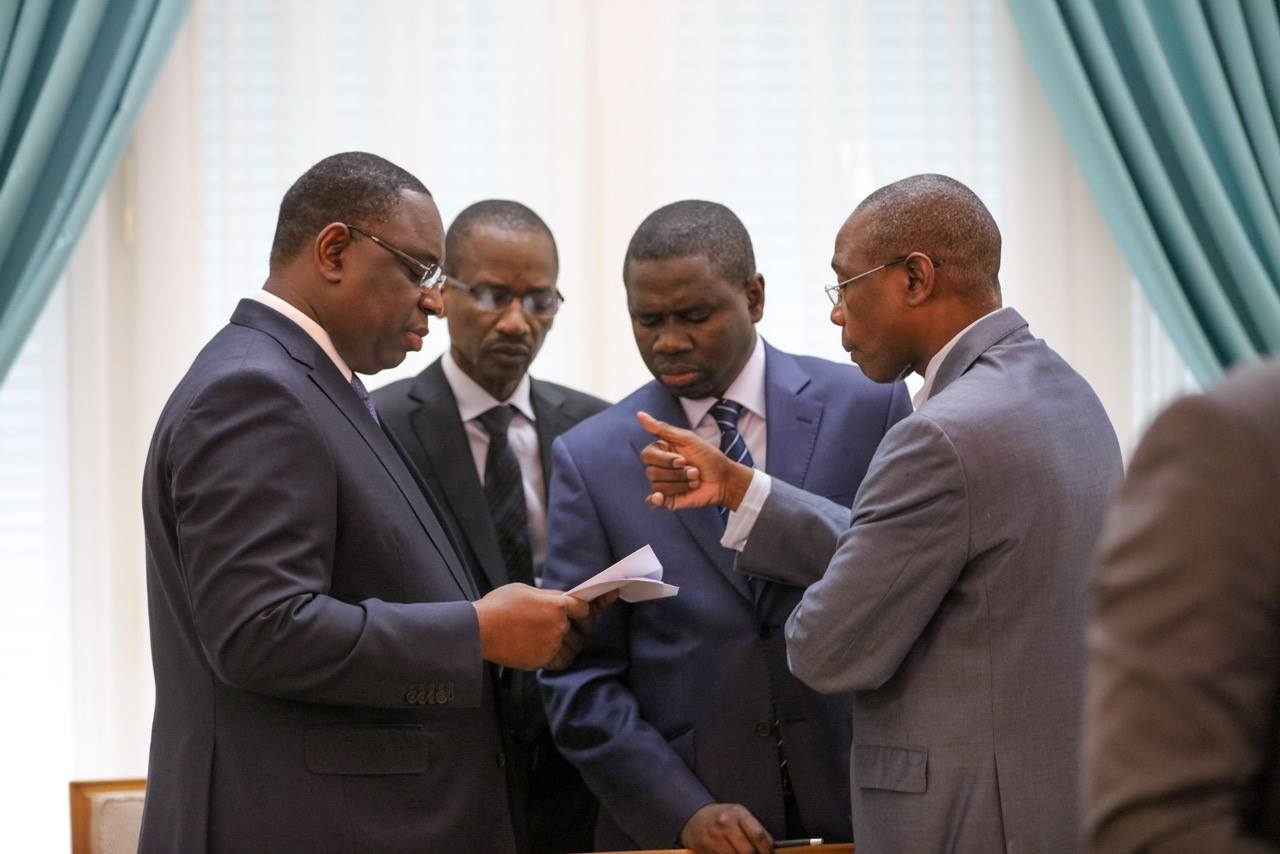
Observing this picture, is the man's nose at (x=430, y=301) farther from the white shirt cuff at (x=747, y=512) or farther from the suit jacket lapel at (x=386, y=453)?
the white shirt cuff at (x=747, y=512)

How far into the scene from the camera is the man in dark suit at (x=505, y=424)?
2.97m

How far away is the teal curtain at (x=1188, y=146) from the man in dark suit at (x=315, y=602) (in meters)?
2.44

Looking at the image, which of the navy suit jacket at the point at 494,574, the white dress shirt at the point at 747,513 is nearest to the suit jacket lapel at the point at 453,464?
the navy suit jacket at the point at 494,574

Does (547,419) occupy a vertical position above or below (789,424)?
above

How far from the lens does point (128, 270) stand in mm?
4016

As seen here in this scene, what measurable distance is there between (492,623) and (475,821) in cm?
33

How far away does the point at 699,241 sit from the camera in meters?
2.84

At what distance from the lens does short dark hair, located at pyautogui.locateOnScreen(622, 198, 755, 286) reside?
2824 mm

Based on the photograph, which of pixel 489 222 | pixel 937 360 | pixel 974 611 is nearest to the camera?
pixel 974 611

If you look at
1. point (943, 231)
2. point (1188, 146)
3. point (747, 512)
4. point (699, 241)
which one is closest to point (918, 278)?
point (943, 231)

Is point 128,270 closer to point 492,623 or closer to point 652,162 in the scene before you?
point 652,162

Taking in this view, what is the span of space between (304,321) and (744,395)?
97 cm

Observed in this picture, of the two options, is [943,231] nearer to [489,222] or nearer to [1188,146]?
[489,222]

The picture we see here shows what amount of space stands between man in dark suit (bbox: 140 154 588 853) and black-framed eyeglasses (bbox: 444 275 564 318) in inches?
35.5
